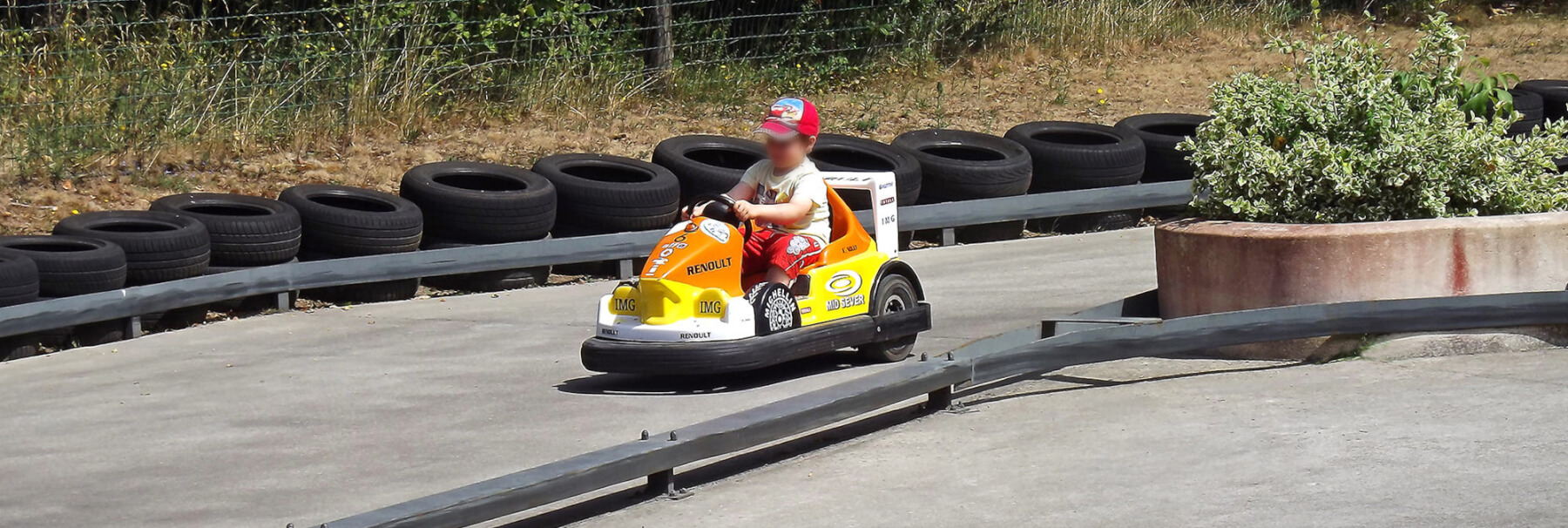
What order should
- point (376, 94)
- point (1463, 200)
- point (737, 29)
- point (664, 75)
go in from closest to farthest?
point (1463, 200), point (376, 94), point (664, 75), point (737, 29)

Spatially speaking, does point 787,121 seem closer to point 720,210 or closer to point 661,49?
point 720,210

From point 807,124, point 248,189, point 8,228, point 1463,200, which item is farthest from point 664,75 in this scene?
point 1463,200

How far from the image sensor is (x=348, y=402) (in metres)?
7.09

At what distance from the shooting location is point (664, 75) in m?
15.9

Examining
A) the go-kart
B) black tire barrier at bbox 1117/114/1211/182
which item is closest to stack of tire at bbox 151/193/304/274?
the go-kart

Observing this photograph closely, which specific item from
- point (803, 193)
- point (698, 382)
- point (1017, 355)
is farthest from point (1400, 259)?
point (698, 382)

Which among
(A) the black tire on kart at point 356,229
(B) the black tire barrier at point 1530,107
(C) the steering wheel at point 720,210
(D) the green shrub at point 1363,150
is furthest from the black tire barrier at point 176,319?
(B) the black tire barrier at point 1530,107

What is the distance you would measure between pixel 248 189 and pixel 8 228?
6.04ft

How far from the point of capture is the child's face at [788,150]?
24.3ft

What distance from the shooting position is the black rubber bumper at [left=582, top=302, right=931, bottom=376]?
22.2ft

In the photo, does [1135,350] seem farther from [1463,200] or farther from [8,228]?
[8,228]

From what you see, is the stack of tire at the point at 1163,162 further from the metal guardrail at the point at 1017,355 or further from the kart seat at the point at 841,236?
the metal guardrail at the point at 1017,355

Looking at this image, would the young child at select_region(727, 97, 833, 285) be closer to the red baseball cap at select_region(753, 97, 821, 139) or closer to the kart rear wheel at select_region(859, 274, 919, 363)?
the red baseball cap at select_region(753, 97, 821, 139)

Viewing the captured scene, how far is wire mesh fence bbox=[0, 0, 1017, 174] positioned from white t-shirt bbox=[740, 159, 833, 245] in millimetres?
6527
